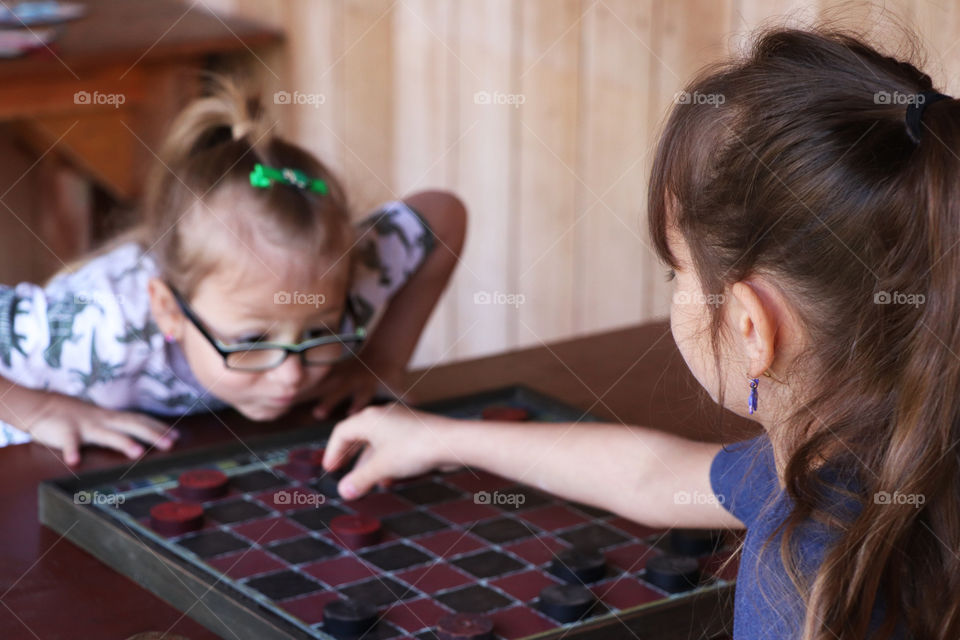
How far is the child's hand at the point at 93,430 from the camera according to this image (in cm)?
153

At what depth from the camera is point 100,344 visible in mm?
1747

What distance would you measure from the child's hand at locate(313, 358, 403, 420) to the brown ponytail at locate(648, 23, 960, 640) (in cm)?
82

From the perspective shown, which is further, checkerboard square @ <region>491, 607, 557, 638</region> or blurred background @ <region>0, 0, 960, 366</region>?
blurred background @ <region>0, 0, 960, 366</region>

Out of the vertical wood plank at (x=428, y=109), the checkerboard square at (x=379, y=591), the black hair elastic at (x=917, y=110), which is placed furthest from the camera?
the vertical wood plank at (x=428, y=109)

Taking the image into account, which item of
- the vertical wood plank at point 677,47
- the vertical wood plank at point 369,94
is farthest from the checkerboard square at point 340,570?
the vertical wood plank at point 369,94

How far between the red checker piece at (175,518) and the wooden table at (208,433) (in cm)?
7

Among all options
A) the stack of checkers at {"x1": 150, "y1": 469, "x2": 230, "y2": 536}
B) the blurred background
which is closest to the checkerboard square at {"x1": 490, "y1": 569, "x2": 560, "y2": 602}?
the stack of checkers at {"x1": 150, "y1": 469, "x2": 230, "y2": 536}

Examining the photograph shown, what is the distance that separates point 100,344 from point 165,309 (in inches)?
4.1

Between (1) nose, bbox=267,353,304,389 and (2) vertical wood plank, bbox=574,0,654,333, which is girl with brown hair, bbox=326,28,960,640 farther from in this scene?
(2) vertical wood plank, bbox=574,0,654,333

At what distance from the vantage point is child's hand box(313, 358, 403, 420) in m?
1.73

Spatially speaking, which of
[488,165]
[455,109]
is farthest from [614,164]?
[455,109]

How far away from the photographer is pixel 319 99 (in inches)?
142

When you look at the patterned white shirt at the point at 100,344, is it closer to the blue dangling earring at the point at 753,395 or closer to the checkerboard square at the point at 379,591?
the checkerboard square at the point at 379,591

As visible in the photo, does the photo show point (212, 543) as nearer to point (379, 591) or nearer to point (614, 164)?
point (379, 591)
